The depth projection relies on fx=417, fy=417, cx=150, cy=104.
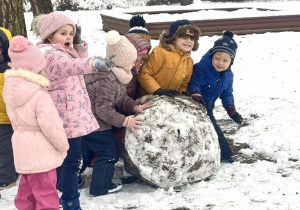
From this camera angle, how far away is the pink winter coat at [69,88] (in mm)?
3312

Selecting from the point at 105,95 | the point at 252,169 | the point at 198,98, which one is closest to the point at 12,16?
the point at 105,95

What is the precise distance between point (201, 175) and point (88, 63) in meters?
1.78

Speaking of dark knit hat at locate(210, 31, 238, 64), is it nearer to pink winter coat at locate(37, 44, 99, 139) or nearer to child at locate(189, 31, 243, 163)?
child at locate(189, 31, 243, 163)

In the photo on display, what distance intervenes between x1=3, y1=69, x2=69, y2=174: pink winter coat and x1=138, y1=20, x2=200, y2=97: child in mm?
1597

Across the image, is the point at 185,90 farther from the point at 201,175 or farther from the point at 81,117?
the point at 81,117

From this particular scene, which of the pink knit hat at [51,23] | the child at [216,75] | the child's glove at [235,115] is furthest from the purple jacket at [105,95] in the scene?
the child's glove at [235,115]

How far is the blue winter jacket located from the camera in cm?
480

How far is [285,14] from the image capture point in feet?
43.0

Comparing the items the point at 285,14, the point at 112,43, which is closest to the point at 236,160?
the point at 112,43

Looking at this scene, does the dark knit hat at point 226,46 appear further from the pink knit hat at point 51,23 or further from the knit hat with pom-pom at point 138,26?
the pink knit hat at point 51,23

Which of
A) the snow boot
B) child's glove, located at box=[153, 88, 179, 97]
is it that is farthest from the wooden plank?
the snow boot

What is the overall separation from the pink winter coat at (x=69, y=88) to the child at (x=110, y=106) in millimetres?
338

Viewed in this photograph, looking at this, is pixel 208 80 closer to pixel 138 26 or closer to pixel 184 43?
pixel 184 43

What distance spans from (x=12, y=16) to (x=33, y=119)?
3.54 meters
